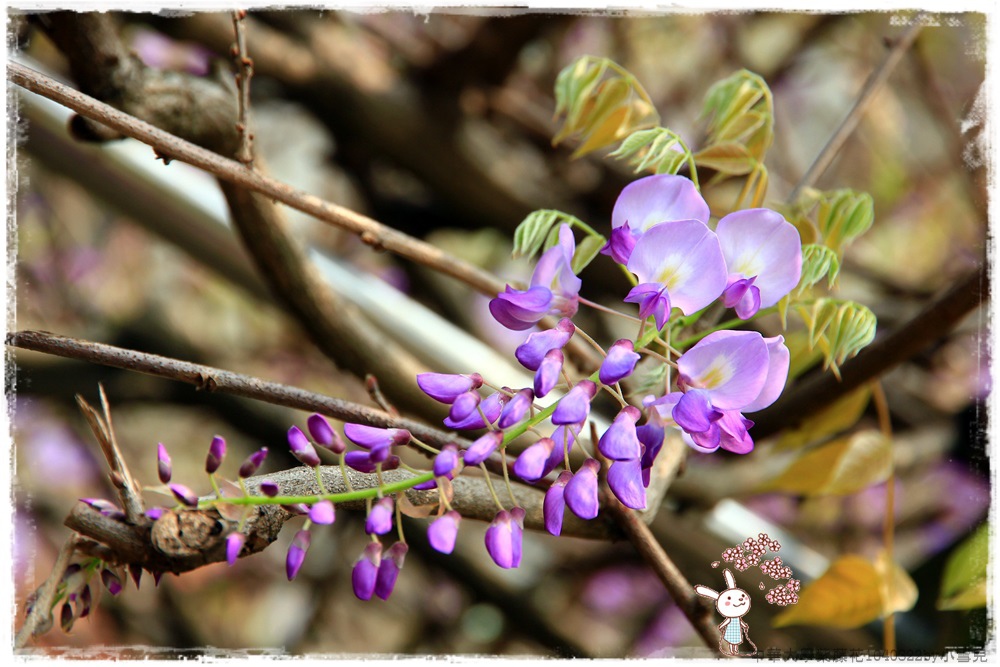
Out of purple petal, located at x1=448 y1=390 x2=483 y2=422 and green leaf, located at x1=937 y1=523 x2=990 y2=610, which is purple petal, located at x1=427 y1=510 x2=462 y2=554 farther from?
green leaf, located at x1=937 y1=523 x2=990 y2=610

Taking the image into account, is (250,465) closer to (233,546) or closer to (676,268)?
(233,546)

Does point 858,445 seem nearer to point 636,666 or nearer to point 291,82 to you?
point 636,666

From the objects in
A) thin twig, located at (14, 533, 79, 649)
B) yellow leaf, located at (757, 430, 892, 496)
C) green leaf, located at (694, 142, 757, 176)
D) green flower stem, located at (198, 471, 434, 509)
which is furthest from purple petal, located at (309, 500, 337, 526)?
yellow leaf, located at (757, 430, 892, 496)

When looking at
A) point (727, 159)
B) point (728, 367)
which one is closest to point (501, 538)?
point (728, 367)

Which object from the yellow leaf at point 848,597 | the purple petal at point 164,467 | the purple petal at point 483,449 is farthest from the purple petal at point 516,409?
the yellow leaf at point 848,597

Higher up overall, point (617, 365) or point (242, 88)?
point (242, 88)

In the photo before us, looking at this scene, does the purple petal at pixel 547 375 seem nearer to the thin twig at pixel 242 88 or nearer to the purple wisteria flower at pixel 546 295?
the purple wisteria flower at pixel 546 295

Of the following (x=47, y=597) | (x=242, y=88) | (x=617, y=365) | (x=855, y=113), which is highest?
(x=855, y=113)
